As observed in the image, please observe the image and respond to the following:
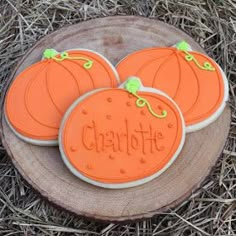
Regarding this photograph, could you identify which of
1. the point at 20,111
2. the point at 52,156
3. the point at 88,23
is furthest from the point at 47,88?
the point at 88,23

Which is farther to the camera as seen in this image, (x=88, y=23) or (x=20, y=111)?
(x=88, y=23)

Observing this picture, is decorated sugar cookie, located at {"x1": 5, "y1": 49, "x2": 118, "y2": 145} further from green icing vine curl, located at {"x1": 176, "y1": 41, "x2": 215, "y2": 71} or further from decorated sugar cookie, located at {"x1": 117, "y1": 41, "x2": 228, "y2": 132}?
green icing vine curl, located at {"x1": 176, "y1": 41, "x2": 215, "y2": 71}

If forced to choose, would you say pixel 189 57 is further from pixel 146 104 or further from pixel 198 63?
pixel 146 104

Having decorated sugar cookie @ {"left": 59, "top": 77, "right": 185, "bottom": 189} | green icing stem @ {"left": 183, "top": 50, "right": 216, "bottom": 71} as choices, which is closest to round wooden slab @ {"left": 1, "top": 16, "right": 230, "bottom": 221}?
decorated sugar cookie @ {"left": 59, "top": 77, "right": 185, "bottom": 189}

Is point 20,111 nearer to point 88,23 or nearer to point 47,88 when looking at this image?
point 47,88

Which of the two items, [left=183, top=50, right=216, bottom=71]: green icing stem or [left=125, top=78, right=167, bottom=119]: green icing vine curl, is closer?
[left=125, top=78, right=167, bottom=119]: green icing vine curl

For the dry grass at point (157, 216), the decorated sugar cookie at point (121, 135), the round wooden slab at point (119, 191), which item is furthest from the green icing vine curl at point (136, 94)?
the dry grass at point (157, 216)

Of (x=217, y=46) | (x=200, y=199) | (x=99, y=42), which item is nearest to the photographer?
(x=200, y=199)
